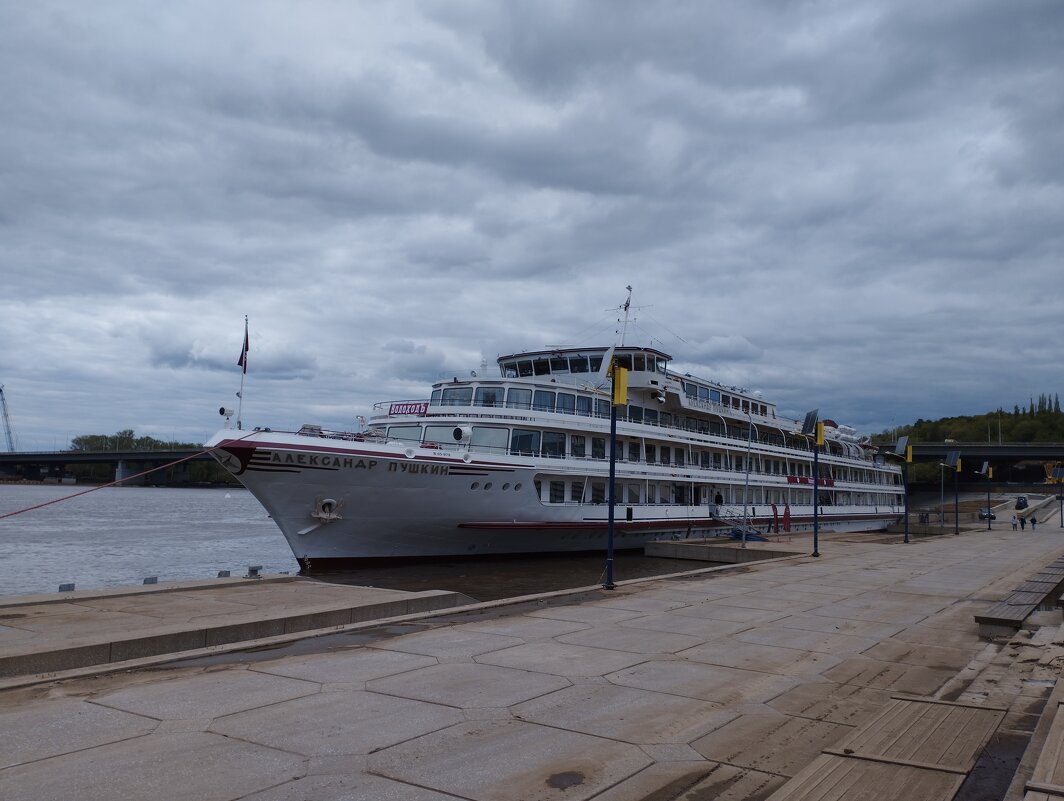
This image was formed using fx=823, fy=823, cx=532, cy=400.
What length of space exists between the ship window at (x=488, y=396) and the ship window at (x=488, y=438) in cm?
131

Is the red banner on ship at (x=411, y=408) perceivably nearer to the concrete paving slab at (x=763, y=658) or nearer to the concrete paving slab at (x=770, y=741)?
the concrete paving slab at (x=763, y=658)

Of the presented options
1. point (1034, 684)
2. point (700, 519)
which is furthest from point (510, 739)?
point (700, 519)

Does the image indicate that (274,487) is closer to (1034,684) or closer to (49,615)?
(49,615)

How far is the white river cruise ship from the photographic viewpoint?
2347 cm

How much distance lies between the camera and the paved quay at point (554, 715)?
5.34m

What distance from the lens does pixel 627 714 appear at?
7.09 m

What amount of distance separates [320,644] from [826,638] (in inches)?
262

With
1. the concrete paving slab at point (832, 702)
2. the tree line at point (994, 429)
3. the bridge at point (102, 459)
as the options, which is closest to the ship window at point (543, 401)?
the concrete paving slab at point (832, 702)

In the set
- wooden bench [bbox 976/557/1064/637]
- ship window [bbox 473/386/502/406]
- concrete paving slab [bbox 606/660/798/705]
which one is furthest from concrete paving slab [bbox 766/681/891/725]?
ship window [bbox 473/386/502/406]

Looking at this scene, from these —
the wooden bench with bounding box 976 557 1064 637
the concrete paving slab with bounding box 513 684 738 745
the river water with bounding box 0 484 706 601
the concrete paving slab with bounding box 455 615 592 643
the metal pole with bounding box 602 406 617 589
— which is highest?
the metal pole with bounding box 602 406 617 589

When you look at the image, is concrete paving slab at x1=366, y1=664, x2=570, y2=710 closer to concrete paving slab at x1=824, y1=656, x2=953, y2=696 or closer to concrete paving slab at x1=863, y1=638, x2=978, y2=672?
concrete paving slab at x1=824, y1=656, x2=953, y2=696

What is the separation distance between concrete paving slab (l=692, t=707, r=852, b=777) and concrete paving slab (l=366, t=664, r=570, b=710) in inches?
71.7

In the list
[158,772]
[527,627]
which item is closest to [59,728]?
[158,772]

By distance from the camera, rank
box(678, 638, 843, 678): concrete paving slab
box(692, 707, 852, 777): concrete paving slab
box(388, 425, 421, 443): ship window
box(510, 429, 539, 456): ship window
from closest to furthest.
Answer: box(692, 707, 852, 777): concrete paving slab
box(678, 638, 843, 678): concrete paving slab
box(510, 429, 539, 456): ship window
box(388, 425, 421, 443): ship window
